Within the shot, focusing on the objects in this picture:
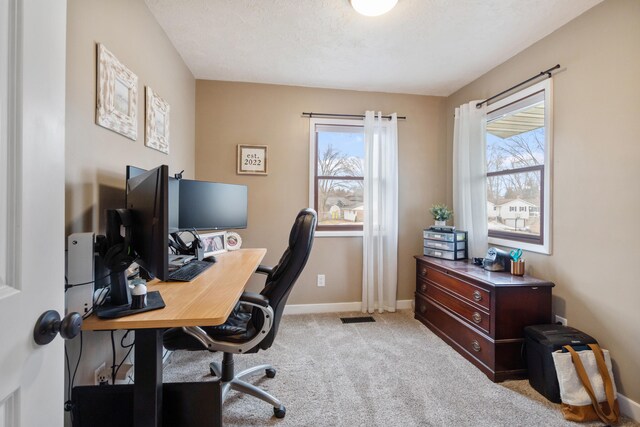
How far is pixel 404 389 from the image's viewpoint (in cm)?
179

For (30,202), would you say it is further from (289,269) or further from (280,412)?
(280,412)

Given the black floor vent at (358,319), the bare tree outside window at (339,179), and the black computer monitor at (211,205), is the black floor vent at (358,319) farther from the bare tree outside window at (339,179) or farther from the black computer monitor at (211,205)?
the black computer monitor at (211,205)

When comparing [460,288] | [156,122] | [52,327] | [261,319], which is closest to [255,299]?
[261,319]

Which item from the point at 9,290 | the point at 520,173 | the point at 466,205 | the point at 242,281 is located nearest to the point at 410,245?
the point at 466,205

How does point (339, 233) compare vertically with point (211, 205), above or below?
below

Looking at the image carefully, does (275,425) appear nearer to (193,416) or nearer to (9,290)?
(193,416)

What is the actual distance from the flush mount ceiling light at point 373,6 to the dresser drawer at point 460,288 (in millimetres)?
1989

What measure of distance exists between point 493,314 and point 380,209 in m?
1.45

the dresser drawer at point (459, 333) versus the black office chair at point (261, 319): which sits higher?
the black office chair at point (261, 319)

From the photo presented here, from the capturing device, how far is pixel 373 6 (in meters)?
1.73

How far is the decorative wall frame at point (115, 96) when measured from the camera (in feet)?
4.33

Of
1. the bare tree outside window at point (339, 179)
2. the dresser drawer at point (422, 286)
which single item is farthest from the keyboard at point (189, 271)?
the dresser drawer at point (422, 286)

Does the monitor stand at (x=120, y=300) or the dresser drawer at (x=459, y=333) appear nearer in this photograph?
the monitor stand at (x=120, y=300)

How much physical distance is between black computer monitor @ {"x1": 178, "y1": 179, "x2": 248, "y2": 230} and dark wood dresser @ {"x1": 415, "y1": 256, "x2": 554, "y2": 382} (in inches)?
76.0
